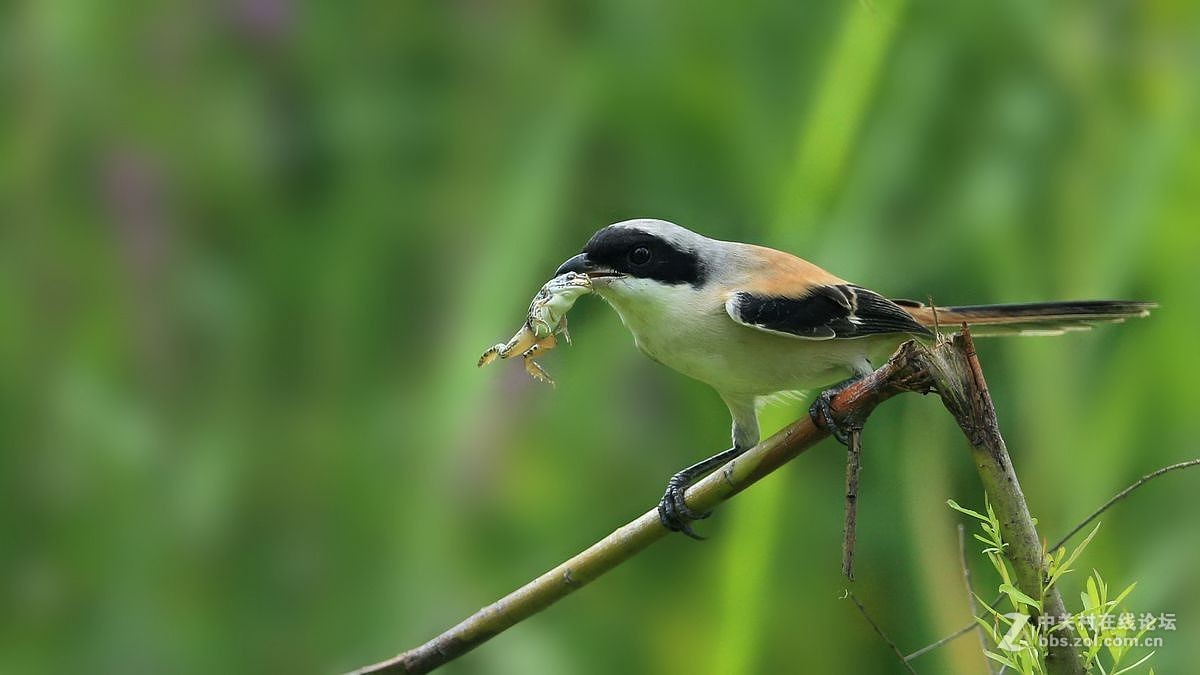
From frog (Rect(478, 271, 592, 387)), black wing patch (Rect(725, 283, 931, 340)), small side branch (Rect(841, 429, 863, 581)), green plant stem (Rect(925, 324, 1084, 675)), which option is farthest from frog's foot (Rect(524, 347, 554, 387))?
green plant stem (Rect(925, 324, 1084, 675))

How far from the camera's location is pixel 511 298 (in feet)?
7.64

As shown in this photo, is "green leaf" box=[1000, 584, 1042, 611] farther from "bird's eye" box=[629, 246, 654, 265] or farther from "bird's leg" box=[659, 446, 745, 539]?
"bird's eye" box=[629, 246, 654, 265]

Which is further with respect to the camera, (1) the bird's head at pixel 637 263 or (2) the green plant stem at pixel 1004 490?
A: (1) the bird's head at pixel 637 263

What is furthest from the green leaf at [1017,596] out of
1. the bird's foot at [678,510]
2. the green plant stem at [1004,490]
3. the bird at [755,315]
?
the bird at [755,315]

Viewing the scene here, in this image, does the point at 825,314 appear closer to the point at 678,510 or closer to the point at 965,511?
the point at 678,510

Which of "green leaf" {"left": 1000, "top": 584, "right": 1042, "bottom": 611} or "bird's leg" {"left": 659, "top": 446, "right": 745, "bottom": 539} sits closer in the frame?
"green leaf" {"left": 1000, "top": 584, "right": 1042, "bottom": 611}

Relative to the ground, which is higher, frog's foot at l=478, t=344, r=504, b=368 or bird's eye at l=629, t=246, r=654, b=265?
bird's eye at l=629, t=246, r=654, b=265

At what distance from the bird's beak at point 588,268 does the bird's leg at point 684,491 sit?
31 cm

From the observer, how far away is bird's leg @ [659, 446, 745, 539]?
152cm

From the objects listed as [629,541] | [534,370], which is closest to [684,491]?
[534,370]

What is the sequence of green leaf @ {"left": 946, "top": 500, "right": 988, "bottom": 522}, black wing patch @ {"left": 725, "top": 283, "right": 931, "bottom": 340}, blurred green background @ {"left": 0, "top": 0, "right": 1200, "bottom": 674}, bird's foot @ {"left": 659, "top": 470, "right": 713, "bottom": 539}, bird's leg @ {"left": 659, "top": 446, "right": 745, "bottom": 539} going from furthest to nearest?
blurred green background @ {"left": 0, "top": 0, "right": 1200, "bottom": 674}, black wing patch @ {"left": 725, "top": 283, "right": 931, "bottom": 340}, bird's leg @ {"left": 659, "top": 446, "right": 745, "bottom": 539}, bird's foot @ {"left": 659, "top": 470, "right": 713, "bottom": 539}, green leaf @ {"left": 946, "top": 500, "right": 988, "bottom": 522}

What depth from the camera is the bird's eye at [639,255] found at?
180 centimetres

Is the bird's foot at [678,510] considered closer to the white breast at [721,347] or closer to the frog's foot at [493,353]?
the white breast at [721,347]

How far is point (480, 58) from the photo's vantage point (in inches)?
105
